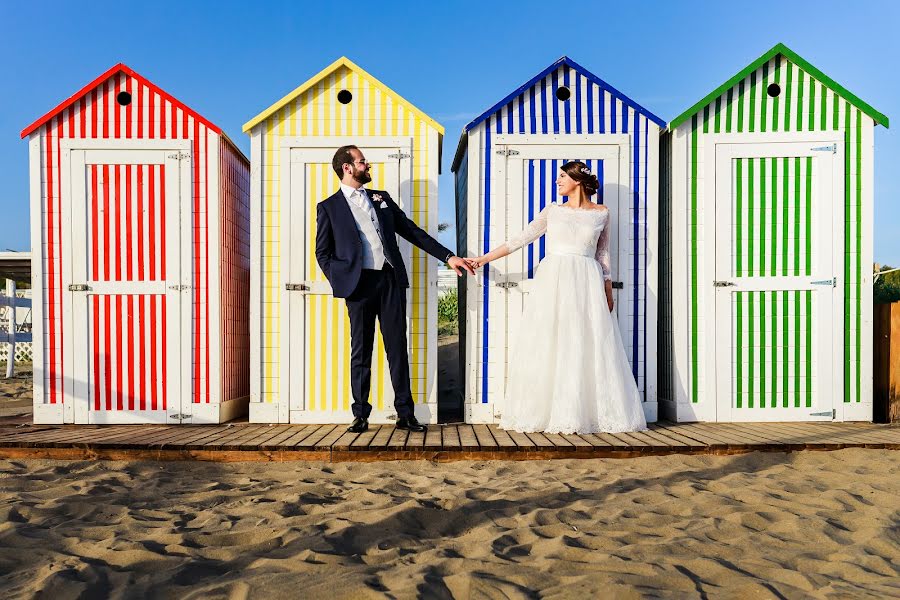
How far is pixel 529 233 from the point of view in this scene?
209 inches

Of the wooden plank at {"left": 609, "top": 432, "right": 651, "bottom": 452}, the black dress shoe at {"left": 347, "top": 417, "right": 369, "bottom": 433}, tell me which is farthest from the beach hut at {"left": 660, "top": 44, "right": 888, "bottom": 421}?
the black dress shoe at {"left": 347, "top": 417, "right": 369, "bottom": 433}

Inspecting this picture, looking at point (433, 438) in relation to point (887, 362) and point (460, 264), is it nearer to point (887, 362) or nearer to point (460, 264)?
point (460, 264)

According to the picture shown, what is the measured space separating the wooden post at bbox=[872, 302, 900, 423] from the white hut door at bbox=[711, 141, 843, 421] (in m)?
0.41

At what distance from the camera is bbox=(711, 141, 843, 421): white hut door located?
225 inches

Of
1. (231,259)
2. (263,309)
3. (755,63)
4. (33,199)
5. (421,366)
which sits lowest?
(421,366)

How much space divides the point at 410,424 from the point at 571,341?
1.33 metres

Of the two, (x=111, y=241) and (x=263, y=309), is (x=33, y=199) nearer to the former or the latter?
(x=111, y=241)

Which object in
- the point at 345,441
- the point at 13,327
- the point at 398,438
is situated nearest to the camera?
the point at 345,441

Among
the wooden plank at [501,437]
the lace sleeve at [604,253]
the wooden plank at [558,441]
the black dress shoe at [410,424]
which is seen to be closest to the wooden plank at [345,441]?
the black dress shoe at [410,424]

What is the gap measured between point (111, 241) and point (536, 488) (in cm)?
409

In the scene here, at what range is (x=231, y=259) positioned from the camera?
6.08 m

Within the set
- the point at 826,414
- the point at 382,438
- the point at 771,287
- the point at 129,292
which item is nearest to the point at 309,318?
the point at 382,438

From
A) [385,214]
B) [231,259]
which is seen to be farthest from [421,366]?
[231,259]

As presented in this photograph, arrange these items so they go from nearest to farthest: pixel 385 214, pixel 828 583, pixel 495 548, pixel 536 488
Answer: pixel 828 583
pixel 495 548
pixel 536 488
pixel 385 214
